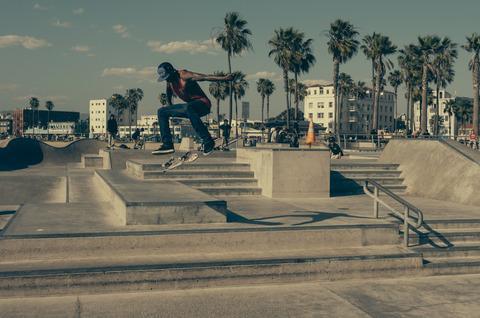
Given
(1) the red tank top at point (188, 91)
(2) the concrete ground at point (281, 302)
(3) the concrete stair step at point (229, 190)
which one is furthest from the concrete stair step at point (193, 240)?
(3) the concrete stair step at point (229, 190)

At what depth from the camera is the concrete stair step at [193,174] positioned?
1741 cm

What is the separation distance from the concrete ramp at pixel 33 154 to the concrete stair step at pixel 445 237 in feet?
100

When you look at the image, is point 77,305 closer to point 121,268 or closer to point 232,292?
point 121,268

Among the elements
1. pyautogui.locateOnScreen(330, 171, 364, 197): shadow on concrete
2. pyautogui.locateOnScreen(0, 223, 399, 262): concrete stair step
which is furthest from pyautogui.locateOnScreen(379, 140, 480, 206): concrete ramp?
pyautogui.locateOnScreen(0, 223, 399, 262): concrete stair step

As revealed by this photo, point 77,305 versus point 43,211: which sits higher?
point 43,211

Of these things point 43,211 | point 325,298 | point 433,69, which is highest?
Result: point 433,69

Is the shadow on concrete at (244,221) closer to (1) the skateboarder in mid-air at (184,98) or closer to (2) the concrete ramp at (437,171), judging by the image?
(1) the skateboarder in mid-air at (184,98)

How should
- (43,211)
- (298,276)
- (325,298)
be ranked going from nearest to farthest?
(325,298) < (298,276) < (43,211)

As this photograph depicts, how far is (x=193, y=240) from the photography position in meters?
9.55

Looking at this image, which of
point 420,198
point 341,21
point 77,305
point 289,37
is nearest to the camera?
point 77,305

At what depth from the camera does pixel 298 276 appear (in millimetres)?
9102

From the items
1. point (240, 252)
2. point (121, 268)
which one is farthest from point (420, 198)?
point (121, 268)

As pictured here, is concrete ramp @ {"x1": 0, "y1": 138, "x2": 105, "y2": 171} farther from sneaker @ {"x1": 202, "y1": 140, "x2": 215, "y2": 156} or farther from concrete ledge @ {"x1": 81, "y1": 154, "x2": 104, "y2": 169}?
sneaker @ {"x1": 202, "y1": 140, "x2": 215, "y2": 156}

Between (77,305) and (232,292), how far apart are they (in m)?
2.31
